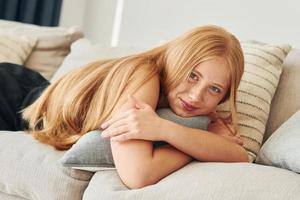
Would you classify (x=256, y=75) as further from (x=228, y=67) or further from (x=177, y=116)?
(x=177, y=116)

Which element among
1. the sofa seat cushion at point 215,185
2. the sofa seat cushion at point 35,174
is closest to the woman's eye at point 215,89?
the sofa seat cushion at point 215,185

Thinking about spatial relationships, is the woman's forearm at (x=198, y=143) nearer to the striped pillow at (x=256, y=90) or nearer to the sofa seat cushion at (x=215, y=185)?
the sofa seat cushion at (x=215, y=185)

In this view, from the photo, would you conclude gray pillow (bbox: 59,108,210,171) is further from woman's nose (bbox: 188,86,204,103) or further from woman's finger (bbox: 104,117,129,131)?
woman's nose (bbox: 188,86,204,103)

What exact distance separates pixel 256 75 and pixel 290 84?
13 cm

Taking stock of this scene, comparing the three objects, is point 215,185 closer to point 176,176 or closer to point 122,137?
point 176,176

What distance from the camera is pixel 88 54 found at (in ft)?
6.16

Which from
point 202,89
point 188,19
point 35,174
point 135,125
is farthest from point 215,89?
point 188,19

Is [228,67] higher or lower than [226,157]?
higher

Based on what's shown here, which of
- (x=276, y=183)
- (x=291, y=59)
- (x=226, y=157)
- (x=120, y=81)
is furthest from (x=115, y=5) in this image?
(x=276, y=183)

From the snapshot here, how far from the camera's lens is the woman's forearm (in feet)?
3.51

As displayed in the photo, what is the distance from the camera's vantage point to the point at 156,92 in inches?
47.5

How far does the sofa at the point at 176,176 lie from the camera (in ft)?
2.95

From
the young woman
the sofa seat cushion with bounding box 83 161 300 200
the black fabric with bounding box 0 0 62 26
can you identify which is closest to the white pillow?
the young woman

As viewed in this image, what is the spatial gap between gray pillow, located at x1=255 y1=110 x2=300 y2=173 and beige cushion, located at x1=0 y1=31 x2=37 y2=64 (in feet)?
3.87
